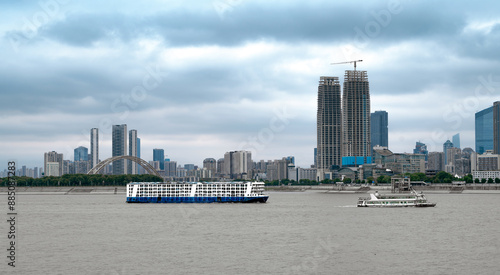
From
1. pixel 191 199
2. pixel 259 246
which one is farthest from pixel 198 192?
pixel 259 246

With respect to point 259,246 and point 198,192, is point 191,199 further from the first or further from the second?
point 259,246

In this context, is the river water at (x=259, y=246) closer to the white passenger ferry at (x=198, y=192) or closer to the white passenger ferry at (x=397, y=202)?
the white passenger ferry at (x=397, y=202)

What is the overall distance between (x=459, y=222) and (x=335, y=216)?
24.2 metres

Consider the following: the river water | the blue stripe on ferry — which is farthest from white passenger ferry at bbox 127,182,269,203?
the river water

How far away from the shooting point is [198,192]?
186375 mm

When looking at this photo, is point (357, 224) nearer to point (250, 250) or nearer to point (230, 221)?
point (230, 221)

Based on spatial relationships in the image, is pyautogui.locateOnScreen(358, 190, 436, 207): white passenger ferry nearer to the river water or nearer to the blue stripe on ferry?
the blue stripe on ferry

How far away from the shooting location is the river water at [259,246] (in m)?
61.8

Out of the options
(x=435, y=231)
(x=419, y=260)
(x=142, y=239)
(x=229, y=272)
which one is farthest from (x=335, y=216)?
(x=229, y=272)

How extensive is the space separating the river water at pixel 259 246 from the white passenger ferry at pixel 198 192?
65.5 m

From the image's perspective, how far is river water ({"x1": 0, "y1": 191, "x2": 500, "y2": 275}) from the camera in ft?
203

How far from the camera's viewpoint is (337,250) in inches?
2906

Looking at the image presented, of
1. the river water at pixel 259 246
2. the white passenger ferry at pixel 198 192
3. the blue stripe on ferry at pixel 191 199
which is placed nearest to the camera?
the river water at pixel 259 246

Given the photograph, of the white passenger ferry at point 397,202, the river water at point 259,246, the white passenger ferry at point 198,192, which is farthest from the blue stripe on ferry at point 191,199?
the river water at point 259,246
